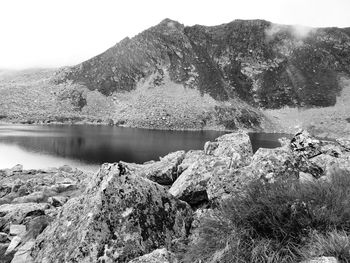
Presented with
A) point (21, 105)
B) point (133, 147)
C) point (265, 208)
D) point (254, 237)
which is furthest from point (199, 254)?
point (21, 105)

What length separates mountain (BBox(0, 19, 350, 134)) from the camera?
143m

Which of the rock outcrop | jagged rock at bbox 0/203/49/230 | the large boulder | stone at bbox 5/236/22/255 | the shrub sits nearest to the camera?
the shrub

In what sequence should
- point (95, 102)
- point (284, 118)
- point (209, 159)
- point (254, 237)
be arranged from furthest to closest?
1. point (284, 118)
2. point (95, 102)
3. point (209, 159)
4. point (254, 237)

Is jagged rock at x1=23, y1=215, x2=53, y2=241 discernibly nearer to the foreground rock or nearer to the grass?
the foreground rock

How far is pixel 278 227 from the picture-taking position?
15.7ft

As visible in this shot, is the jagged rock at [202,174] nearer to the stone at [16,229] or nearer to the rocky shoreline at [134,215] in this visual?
the rocky shoreline at [134,215]

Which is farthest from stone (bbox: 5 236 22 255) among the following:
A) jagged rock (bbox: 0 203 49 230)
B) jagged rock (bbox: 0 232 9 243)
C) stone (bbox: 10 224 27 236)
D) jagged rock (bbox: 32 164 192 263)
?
jagged rock (bbox: 0 203 49 230)

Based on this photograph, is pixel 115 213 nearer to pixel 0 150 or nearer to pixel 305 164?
pixel 305 164

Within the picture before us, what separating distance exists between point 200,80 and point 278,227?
528 ft

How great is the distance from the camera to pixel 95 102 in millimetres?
149375

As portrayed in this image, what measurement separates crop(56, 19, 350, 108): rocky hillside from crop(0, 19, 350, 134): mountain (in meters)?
0.50

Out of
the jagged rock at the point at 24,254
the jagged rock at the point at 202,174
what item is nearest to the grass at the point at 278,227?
the jagged rock at the point at 202,174

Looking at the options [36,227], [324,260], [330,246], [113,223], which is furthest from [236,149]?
[324,260]

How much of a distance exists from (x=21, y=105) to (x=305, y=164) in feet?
479
